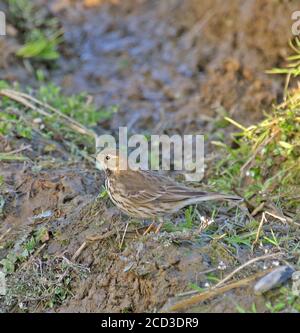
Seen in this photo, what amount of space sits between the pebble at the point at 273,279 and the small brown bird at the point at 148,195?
1.00 metres

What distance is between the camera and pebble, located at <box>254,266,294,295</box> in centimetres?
535

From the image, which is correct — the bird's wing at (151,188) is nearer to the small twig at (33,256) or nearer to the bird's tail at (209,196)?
the bird's tail at (209,196)

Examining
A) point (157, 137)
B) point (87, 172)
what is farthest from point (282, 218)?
point (157, 137)

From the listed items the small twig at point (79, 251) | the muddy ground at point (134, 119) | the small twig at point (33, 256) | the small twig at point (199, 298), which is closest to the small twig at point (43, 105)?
the muddy ground at point (134, 119)

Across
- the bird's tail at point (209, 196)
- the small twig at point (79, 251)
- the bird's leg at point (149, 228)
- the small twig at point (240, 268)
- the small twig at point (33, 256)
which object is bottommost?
the small twig at point (33, 256)

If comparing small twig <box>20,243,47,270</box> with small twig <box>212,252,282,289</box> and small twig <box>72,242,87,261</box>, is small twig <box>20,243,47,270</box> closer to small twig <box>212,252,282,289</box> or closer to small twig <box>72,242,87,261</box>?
small twig <box>72,242,87,261</box>

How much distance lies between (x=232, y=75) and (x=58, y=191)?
3707 mm

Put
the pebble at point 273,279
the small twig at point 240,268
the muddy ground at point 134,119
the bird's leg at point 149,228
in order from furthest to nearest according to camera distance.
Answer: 1. the bird's leg at point 149,228
2. the muddy ground at point 134,119
3. the small twig at point 240,268
4. the pebble at point 273,279

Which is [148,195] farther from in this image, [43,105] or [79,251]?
[43,105]

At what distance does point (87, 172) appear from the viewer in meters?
7.49

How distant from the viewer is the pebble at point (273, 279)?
5352mm

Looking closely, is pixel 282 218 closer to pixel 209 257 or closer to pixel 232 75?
pixel 209 257

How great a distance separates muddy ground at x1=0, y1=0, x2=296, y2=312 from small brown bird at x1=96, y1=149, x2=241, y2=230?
0.17m

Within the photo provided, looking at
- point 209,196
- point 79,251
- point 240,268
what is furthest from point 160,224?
point 240,268
